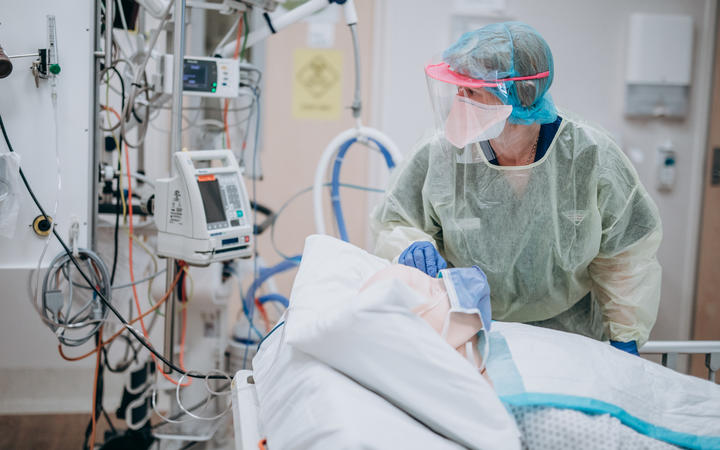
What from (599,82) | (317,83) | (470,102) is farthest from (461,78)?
(599,82)

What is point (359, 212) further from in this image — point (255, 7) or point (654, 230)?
point (654, 230)

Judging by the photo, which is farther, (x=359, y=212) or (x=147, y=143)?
(x=359, y=212)

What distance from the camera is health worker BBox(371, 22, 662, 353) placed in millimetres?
1351

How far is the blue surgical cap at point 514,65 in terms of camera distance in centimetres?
132

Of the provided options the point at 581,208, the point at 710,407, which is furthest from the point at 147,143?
the point at 710,407

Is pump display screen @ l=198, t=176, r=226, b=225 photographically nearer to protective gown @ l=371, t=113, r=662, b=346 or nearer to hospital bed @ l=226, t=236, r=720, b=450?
protective gown @ l=371, t=113, r=662, b=346

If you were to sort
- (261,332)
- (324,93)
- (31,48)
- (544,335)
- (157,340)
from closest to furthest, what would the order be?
(544,335), (31,48), (261,332), (157,340), (324,93)

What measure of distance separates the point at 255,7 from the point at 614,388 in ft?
4.64

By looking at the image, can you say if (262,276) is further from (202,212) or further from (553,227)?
(553,227)

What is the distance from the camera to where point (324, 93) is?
3045mm

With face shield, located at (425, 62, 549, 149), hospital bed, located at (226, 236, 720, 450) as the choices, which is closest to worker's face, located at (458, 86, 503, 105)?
face shield, located at (425, 62, 549, 149)

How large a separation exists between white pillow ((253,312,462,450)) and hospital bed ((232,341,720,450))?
26 millimetres

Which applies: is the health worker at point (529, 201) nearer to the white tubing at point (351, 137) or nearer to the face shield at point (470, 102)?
the face shield at point (470, 102)

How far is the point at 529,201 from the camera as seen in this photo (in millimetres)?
1452
